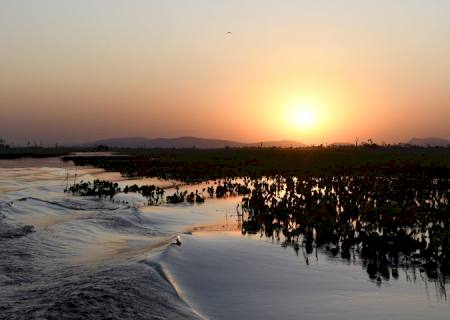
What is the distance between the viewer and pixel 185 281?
852 cm

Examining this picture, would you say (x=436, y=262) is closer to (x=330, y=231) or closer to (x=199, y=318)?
(x=330, y=231)

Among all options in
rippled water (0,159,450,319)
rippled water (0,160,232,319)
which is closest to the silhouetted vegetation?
rippled water (0,160,232,319)

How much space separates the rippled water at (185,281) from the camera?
6969mm

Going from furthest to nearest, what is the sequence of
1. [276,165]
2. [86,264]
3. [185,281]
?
[276,165] < [86,264] < [185,281]

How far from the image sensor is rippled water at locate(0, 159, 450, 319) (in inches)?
274

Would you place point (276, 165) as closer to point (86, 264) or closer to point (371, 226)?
point (371, 226)

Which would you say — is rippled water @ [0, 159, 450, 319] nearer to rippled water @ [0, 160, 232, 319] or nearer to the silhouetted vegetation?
rippled water @ [0, 160, 232, 319]

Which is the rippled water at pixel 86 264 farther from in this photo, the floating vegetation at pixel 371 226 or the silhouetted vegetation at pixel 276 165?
the silhouetted vegetation at pixel 276 165

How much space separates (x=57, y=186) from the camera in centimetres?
3056

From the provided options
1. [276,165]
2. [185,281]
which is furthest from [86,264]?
[276,165]

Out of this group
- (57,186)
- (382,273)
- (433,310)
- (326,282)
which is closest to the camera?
(433,310)

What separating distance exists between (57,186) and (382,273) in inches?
1010

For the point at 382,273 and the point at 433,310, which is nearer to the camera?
the point at 433,310

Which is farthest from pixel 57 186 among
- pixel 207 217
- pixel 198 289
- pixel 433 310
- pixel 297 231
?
pixel 433 310
